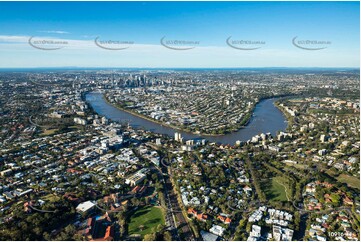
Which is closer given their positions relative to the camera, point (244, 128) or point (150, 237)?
point (150, 237)

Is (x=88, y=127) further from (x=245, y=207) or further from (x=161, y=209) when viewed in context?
(x=245, y=207)

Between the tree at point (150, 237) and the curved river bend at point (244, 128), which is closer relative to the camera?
the tree at point (150, 237)

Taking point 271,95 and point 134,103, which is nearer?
point 134,103

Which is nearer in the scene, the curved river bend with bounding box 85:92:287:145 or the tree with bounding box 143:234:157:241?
the tree with bounding box 143:234:157:241

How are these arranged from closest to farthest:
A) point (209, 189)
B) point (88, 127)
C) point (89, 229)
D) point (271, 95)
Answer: point (89, 229) → point (209, 189) → point (88, 127) → point (271, 95)

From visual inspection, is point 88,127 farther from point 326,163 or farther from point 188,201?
point 326,163

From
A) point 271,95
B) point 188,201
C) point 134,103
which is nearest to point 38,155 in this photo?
point 188,201

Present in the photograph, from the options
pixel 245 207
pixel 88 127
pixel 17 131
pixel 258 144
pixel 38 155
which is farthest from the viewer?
pixel 88 127
